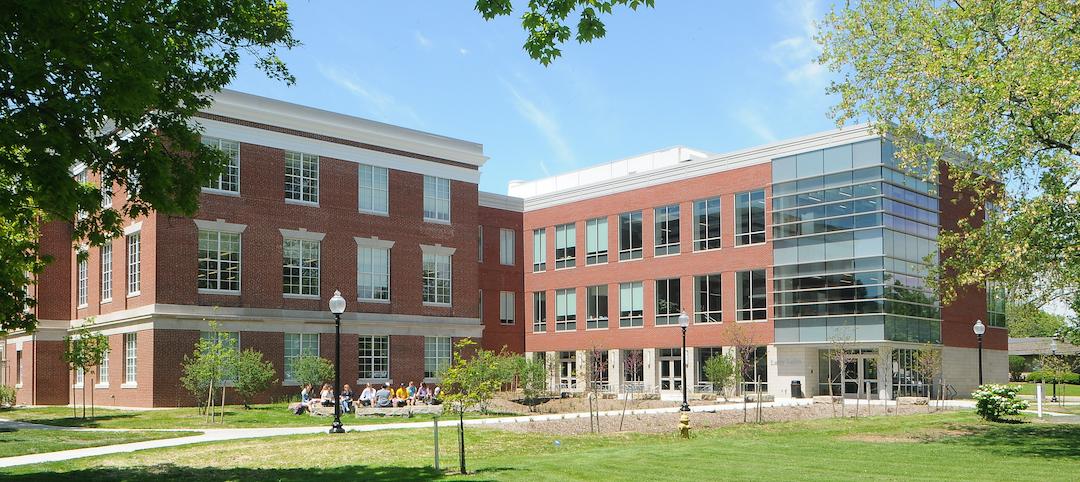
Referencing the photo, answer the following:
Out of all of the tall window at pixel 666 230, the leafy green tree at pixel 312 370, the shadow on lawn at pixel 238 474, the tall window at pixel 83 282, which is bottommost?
the shadow on lawn at pixel 238 474

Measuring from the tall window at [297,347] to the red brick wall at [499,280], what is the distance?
17.9 m

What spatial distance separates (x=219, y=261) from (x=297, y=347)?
202 inches

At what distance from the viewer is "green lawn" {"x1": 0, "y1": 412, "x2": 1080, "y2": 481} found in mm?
16688

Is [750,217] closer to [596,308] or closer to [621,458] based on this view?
[596,308]

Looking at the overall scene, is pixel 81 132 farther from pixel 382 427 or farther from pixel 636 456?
pixel 382 427

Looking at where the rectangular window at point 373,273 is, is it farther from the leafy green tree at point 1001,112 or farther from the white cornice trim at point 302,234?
the leafy green tree at point 1001,112

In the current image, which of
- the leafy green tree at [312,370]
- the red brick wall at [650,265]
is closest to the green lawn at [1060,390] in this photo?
the red brick wall at [650,265]

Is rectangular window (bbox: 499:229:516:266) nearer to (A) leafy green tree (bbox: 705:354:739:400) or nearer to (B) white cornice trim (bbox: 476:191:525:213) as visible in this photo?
(B) white cornice trim (bbox: 476:191:525:213)

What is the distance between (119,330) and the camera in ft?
131

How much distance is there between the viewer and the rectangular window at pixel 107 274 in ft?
137

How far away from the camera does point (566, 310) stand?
60.2m

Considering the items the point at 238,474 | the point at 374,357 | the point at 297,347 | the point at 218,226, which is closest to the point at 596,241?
the point at 374,357

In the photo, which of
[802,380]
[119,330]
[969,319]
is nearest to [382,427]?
[119,330]

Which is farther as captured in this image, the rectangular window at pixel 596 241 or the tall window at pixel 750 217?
the rectangular window at pixel 596 241
